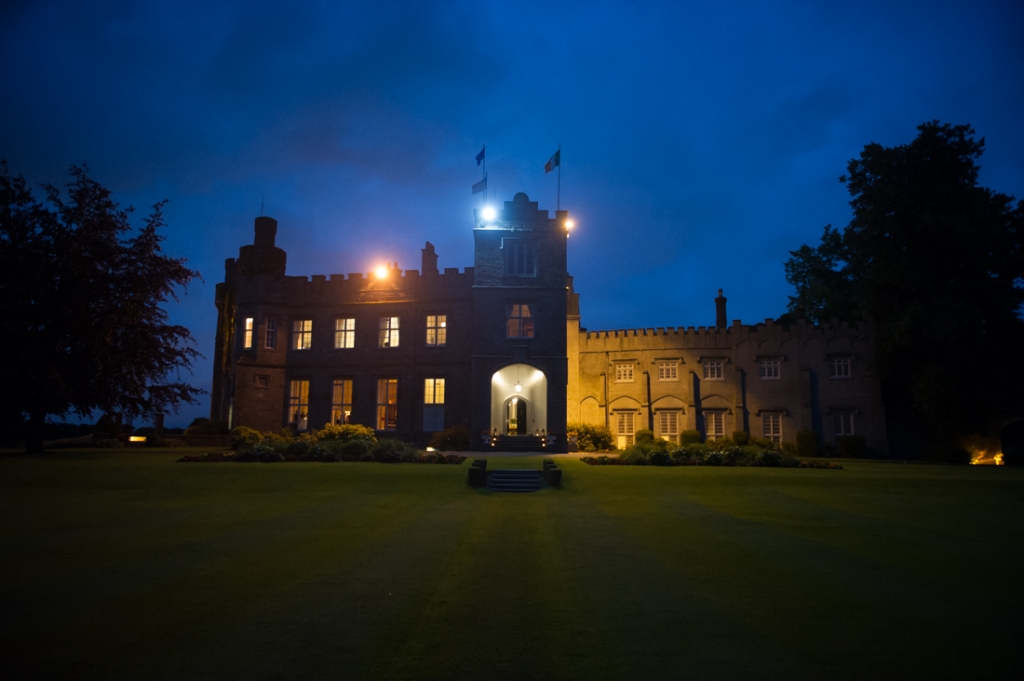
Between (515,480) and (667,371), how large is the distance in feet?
86.9

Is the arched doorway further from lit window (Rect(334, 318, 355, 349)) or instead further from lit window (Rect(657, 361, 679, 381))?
lit window (Rect(657, 361, 679, 381))

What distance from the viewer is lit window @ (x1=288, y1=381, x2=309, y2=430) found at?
120ft

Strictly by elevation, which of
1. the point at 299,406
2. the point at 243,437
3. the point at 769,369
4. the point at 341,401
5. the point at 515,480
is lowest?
the point at 515,480

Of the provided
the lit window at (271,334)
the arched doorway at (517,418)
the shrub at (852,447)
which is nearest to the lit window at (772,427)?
the shrub at (852,447)

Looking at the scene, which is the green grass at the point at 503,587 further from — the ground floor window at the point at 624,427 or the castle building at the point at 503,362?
the ground floor window at the point at 624,427

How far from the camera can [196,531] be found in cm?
1097

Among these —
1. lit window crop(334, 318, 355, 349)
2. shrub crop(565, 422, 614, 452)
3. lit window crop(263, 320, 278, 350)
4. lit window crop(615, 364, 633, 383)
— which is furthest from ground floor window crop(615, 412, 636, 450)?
lit window crop(263, 320, 278, 350)

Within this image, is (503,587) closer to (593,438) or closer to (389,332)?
(593,438)

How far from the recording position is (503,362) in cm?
3303

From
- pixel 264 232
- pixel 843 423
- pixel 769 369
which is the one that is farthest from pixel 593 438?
pixel 264 232

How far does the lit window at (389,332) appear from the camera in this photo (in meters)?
36.5

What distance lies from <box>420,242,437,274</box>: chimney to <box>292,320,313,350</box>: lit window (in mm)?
7563

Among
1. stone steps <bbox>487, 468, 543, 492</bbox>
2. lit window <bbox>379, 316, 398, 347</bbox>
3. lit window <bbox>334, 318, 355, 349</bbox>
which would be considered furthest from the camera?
lit window <bbox>334, 318, 355, 349</bbox>

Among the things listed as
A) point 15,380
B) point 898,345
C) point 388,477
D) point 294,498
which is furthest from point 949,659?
point 898,345
